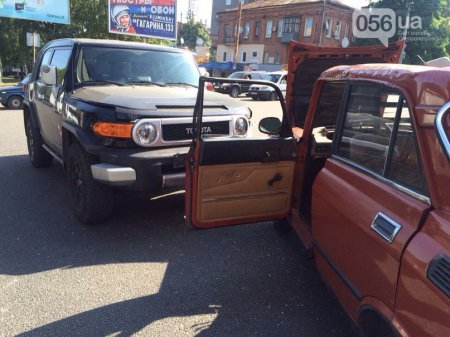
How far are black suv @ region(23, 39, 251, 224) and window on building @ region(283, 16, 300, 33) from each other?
47.0 m

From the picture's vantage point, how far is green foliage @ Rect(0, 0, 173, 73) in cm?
3014

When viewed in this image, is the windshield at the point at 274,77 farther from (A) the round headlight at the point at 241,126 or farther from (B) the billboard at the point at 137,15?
(A) the round headlight at the point at 241,126

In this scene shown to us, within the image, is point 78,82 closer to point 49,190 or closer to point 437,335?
point 49,190

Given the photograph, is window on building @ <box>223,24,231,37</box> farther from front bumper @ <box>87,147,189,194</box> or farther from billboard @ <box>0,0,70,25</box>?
front bumper @ <box>87,147,189,194</box>

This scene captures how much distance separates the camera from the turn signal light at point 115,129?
12.2ft

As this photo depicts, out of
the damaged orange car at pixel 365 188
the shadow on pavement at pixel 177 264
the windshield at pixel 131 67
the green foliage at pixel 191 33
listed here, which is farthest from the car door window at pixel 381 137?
the green foliage at pixel 191 33

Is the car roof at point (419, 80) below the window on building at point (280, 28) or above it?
below

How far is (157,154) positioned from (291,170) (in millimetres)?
1306

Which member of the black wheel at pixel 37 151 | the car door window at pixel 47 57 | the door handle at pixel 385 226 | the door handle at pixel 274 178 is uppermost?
the car door window at pixel 47 57

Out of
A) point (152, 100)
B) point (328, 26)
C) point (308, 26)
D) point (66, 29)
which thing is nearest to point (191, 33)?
A: point (308, 26)

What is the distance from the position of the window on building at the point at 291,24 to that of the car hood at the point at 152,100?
4807 cm

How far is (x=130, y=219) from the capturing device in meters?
4.48

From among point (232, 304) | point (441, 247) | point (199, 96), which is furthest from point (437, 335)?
point (199, 96)

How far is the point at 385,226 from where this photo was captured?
6.23 ft
